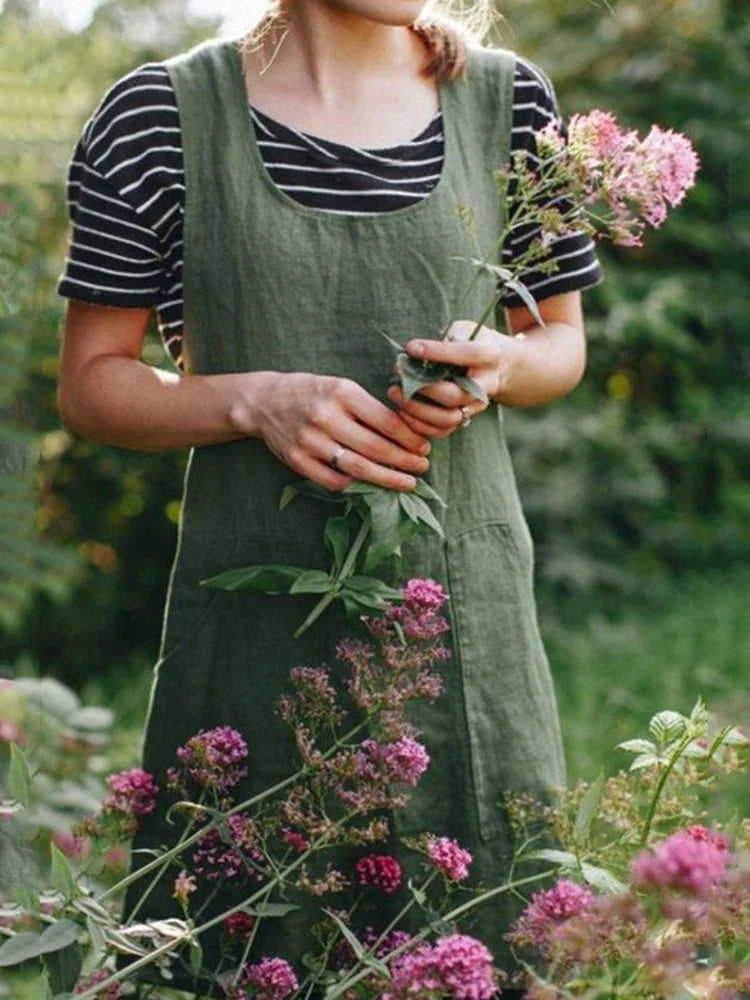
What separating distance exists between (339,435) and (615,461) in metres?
3.32

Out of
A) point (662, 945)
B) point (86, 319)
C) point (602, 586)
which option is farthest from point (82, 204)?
point (602, 586)

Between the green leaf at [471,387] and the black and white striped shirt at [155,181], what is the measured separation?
26 centimetres

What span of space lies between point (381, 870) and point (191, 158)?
73 centimetres


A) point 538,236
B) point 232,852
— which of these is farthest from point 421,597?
point 538,236

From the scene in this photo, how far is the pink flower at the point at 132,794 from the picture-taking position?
151 centimetres

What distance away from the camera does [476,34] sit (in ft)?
6.34

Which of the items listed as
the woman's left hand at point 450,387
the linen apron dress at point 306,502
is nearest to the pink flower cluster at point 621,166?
the woman's left hand at point 450,387

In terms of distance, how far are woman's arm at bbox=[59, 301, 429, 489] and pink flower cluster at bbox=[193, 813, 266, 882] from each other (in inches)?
13.0

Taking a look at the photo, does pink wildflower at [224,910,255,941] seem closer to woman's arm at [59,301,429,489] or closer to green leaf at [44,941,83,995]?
green leaf at [44,941,83,995]

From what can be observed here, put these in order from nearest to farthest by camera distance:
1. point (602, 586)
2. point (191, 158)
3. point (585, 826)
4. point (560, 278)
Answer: point (585, 826), point (191, 158), point (560, 278), point (602, 586)

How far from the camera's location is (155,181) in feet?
5.47

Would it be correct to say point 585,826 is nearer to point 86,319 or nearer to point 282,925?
point 282,925

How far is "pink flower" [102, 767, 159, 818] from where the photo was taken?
151 centimetres

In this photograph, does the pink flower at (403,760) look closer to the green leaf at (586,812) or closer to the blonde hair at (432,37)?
the green leaf at (586,812)
